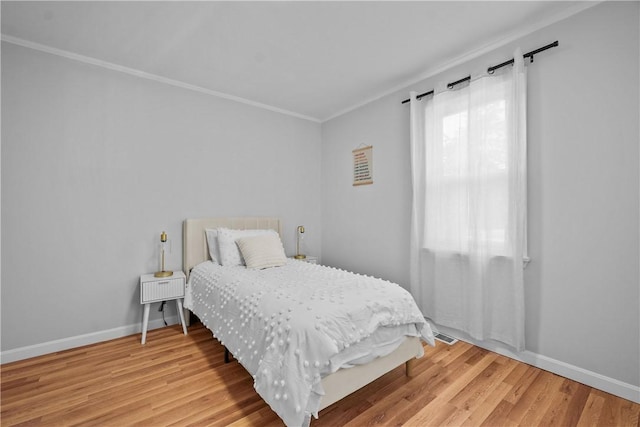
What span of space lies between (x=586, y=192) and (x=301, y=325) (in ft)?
7.09

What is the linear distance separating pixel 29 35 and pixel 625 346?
16.2 feet

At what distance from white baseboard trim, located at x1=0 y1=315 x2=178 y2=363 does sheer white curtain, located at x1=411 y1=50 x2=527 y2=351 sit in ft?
9.37

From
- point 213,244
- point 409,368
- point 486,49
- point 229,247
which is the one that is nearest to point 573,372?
point 409,368

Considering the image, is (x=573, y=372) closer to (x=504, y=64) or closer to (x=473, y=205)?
(x=473, y=205)

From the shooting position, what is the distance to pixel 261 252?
2.97 meters

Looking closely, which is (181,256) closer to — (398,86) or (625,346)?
(398,86)

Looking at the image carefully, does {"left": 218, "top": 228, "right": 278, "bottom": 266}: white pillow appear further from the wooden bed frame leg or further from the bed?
the wooden bed frame leg

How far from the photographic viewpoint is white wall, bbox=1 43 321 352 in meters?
2.38

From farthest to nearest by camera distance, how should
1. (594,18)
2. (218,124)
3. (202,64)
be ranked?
1. (218,124)
2. (202,64)
3. (594,18)

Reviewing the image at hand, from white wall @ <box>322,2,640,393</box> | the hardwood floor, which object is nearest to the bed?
the hardwood floor

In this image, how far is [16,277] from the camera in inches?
93.0

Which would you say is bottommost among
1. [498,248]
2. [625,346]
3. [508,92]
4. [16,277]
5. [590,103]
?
[625,346]

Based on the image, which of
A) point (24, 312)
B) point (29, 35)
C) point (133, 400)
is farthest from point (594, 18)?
point (24, 312)

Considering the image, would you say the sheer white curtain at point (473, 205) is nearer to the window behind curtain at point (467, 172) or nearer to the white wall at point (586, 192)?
the window behind curtain at point (467, 172)
